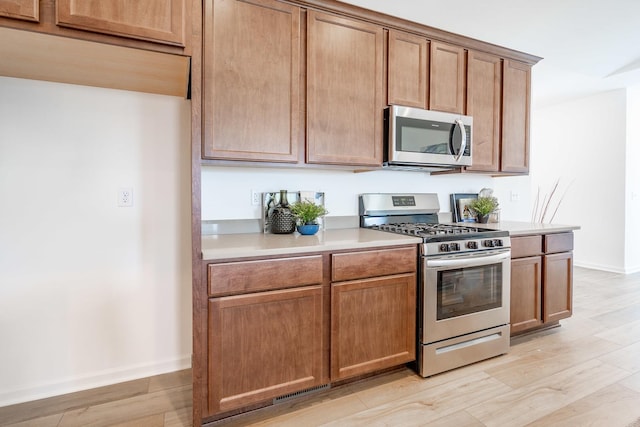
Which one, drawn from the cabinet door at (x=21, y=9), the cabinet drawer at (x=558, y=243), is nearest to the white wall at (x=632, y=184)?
the cabinet drawer at (x=558, y=243)

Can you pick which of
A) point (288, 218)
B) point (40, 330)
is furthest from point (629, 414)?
point (40, 330)

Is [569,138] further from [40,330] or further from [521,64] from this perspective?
[40,330]

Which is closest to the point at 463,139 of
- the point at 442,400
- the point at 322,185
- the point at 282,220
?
the point at 322,185

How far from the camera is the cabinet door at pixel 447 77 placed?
243 cm

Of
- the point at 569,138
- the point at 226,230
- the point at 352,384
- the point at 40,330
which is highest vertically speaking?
the point at 569,138

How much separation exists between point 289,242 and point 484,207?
1913 millimetres

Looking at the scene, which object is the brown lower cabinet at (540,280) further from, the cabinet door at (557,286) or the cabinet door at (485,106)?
the cabinet door at (485,106)

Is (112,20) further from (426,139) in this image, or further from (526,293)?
(526,293)

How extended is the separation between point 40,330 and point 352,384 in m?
1.81

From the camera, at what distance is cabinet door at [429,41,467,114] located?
2428mm

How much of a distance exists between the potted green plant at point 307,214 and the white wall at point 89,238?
727mm

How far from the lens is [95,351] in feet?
6.56

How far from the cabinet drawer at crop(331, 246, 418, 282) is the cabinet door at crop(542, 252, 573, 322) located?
4.55ft

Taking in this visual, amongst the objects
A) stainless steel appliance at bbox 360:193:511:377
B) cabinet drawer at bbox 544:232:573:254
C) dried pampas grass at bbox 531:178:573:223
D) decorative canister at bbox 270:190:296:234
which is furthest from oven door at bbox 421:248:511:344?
dried pampas grass at bbox 531:178:573:223
